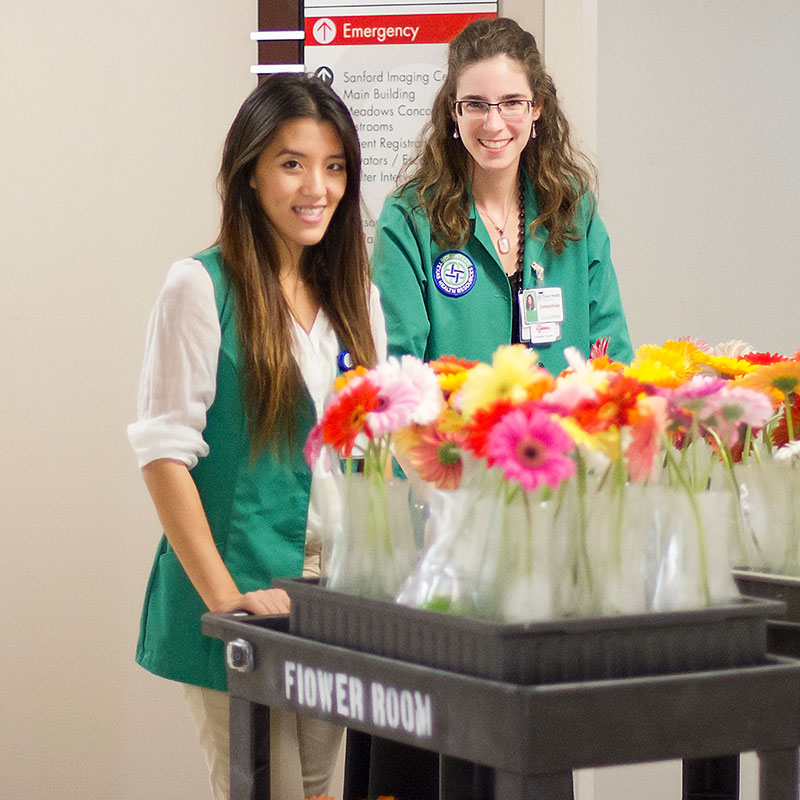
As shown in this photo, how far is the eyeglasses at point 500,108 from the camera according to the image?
7.32 feet

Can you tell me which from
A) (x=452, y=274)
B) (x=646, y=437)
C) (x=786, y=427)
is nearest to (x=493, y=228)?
(x=452, y=274)

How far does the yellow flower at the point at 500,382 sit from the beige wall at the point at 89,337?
2121 mm

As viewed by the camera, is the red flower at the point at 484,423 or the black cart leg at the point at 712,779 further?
the black cart leg at the point at 712,779

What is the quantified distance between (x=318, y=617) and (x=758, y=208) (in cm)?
229

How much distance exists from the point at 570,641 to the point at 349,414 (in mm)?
309

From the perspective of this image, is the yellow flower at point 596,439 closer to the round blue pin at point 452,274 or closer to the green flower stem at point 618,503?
the green flower stem at point 618,503

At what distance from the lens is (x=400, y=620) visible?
1037 mm

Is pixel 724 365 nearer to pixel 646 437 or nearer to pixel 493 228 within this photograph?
pixel 646 437

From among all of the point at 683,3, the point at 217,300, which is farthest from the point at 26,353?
the point at 683,3

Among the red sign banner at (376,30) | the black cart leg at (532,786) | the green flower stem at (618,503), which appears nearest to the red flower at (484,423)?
the green flower stem at (618,503)

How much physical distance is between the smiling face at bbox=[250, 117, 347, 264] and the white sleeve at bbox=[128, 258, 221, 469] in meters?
0.17

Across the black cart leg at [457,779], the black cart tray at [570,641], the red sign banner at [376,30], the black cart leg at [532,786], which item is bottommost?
the black cart leg at [457,779]

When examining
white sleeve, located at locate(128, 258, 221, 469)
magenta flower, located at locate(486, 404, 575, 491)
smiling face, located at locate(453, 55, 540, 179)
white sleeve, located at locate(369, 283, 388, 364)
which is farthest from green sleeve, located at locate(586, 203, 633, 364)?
magenta flower, located at locate(486, 404, 575, 491)

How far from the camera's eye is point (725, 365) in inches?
60.5
